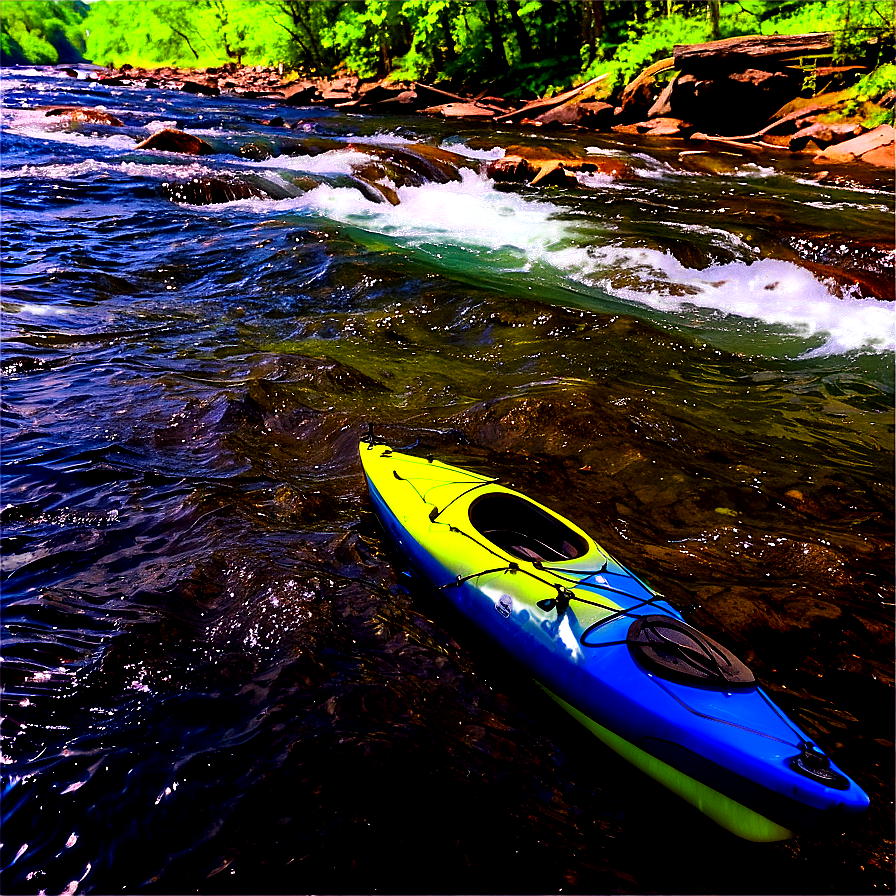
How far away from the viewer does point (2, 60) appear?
53.4 metres

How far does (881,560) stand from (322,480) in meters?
3.22

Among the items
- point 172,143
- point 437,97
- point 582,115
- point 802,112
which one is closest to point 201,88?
point 437,97

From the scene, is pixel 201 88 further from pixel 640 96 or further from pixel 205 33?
pixel 205 33

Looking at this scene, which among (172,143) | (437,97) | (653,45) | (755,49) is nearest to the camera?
(172,143)

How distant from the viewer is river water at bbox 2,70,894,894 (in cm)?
231

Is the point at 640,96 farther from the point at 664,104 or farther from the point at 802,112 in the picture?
the point at 802,112

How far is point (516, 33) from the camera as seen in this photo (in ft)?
78.1

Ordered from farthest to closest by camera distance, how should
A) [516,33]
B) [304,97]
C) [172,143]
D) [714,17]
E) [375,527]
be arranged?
[304,97] → [516,33] → [714,17] → [172,143] → [375,527]

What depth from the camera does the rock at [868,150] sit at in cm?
1256

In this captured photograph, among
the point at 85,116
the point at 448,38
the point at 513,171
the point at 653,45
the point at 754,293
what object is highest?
the point at 448,38

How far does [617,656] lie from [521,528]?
101cm

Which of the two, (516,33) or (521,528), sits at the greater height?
(516,33)

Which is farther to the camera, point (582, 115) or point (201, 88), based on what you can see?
point (201, 88)

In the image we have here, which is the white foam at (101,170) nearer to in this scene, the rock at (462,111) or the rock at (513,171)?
the rock at (513,171)
